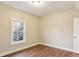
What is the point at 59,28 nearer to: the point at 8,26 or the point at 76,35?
the point at 76,35

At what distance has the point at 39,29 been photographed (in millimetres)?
5004

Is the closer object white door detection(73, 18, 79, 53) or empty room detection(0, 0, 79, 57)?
empty room detection(0, 0, 79, 57)

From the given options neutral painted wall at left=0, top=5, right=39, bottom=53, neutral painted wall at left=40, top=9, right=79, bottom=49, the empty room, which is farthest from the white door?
neutral painted wall at left=0, top=5, right=39, bottom=53

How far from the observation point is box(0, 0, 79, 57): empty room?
314 cm

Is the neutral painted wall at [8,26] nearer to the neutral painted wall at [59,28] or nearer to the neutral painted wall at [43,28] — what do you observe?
the neutral painted wall at [43,28]

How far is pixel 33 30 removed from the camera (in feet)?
15.2

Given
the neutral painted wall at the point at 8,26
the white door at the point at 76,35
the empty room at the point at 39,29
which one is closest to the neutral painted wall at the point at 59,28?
the empty room at the point at 39,29

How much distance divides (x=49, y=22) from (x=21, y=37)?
1700mm

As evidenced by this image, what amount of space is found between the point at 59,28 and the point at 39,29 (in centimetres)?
136

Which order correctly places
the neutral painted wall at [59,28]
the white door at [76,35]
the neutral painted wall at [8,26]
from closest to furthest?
the neutral painted wall at [8,26] < the white door at [76,35] < the neutral painted wall at [59,28]

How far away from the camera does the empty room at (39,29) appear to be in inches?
124

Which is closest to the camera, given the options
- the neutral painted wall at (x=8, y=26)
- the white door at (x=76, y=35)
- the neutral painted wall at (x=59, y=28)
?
the neutral painted wall at (x=8, y=26)

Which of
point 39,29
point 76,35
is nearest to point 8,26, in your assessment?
point 39,29

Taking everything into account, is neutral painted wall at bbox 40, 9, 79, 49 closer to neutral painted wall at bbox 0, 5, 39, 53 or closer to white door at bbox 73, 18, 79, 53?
white door at bbox 73, 18, 79, 53
